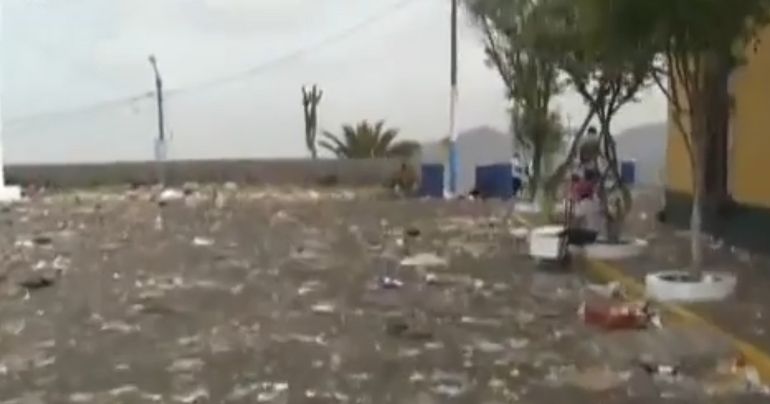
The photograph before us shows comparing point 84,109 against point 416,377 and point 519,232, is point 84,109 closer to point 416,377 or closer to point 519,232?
point 519,232

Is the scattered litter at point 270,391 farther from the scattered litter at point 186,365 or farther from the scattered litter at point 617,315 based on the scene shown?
the scattered litter at point 617,315

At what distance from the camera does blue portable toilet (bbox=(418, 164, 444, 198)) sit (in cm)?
1750

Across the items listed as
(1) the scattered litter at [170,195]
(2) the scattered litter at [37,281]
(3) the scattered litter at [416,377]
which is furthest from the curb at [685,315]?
(1) the scattered litter at [170,195]

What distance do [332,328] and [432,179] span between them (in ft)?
40.4

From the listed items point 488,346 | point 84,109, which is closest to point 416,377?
point 488,346

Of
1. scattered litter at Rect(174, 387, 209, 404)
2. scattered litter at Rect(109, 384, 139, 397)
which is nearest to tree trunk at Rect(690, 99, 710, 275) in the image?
scattered litter at Rect(174, 387, 209, 404)

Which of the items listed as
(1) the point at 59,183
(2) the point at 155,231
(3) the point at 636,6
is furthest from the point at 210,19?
(3) the point at 636,6

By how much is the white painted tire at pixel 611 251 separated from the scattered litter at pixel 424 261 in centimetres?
81

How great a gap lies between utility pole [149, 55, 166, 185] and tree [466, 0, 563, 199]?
7.21 meters

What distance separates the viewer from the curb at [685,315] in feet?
15.6

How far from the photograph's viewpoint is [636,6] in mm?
6164

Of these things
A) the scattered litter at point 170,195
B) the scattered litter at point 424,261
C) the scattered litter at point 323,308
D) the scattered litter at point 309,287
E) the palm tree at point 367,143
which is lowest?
the scattered litter at point 323,308

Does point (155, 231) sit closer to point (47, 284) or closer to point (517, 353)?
point (47, 284)

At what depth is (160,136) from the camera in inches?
750
